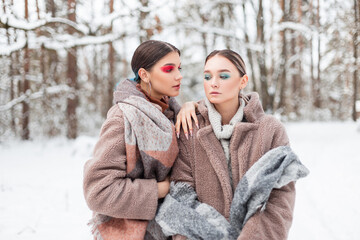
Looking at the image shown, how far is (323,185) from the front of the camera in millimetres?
4980

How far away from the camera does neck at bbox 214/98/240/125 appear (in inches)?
75.8

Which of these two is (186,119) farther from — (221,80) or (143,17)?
(143,17)

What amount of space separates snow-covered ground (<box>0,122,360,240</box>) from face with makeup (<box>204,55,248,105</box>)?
227 cm

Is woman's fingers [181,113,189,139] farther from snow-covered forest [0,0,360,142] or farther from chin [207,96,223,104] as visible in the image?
snow-covered forest [0,0,360,142]

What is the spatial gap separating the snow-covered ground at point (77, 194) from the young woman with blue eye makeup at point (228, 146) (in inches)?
80.1

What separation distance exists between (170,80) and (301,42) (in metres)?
13.6

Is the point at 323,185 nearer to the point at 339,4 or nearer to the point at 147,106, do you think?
the point at 147,106

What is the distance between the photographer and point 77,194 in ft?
16.1

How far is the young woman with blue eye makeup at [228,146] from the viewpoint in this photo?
62.8 inches

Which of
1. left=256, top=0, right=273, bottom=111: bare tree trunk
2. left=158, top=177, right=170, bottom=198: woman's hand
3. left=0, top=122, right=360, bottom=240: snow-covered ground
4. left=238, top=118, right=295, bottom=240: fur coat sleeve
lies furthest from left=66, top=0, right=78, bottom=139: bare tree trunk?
left=238, top=118, right=295, bottom=240: fur coat sleeve

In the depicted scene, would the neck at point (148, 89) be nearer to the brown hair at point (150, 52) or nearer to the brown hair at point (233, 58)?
the brown hair at point (150, 52)

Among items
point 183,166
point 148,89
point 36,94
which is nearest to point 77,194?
point 148,89

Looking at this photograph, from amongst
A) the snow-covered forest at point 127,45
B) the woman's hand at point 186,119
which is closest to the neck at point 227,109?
the woman's hand at point 186,119

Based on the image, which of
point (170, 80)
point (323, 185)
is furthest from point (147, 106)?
point (323, 185)
